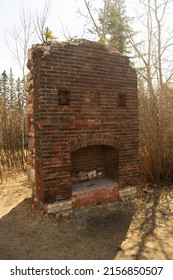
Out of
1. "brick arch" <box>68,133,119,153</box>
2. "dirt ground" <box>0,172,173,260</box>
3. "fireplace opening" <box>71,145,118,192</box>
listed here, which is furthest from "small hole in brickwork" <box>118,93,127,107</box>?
"dirt ground" <box>0,172,173,260</box>

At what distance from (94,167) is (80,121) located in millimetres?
1351

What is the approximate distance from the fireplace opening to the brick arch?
10.8 inches

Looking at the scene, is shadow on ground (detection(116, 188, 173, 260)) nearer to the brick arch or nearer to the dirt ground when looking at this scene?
the dirt ground

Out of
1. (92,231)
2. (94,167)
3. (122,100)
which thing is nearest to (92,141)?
(94,167)

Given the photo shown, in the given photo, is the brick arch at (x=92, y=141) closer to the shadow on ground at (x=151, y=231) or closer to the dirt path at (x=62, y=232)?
the dirt path at (x=62, y=232)

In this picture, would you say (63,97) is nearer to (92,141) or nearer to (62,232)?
(92,141)

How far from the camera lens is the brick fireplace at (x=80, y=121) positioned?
3691mm

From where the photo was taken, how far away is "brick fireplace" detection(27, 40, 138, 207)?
12.1ft

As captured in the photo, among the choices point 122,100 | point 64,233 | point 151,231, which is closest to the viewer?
point 64,233

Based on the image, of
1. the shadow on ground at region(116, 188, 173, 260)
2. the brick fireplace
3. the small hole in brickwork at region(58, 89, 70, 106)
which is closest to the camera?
the shadow on ground at region(116, 188, 173, 260)

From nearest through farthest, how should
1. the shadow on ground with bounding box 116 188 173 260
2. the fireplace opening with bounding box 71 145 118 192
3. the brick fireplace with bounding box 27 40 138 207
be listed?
the shadow on ground with bounding box 116 188 173 260 < the brick fireplace with bounding box 27 40 138 207 < the fireplace opening with bounding box 71 145 118 192

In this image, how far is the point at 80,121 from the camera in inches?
156

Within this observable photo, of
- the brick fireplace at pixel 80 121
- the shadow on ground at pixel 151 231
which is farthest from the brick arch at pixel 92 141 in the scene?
the shadow on ground at pixel 151 231
